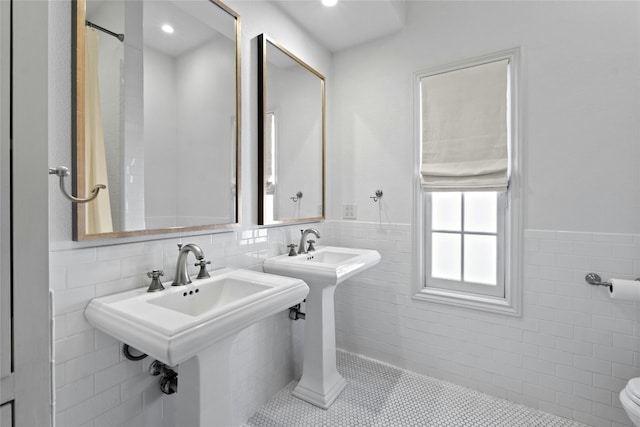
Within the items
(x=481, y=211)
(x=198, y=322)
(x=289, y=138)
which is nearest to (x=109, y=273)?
(x=198, y=322)

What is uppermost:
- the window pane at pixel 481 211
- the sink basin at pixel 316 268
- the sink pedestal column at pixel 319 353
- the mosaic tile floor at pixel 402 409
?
the window pane at pixel 481 211

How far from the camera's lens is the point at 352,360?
7.69 feet

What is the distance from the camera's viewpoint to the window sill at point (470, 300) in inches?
74.2

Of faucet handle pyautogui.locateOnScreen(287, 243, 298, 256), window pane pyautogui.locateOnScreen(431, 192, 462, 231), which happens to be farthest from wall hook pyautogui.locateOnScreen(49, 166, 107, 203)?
window pane pyautogui.locateOnScreen(431, 192, 462, 231)

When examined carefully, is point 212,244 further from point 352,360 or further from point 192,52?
point 352,360

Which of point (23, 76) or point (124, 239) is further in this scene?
point (124, 239)

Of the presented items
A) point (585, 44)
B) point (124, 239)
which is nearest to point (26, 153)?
point (124, 239)

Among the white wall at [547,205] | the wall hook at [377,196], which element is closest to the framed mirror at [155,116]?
the wall hook at [377,196]

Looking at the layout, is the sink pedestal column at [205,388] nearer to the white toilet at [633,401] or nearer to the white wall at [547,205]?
the white wall at [547,205]

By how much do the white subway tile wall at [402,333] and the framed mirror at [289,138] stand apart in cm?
18

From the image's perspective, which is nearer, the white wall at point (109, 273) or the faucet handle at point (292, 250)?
the white wall at point (109, 273)

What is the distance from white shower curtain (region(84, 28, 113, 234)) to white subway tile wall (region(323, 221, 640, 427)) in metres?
1.73

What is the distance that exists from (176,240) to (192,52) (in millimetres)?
889

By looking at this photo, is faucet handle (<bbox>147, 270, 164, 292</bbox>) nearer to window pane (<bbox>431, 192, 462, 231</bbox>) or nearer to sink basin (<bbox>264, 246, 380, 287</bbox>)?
sink basin (<bbox>264, 246, 380, 287</bbox>)
